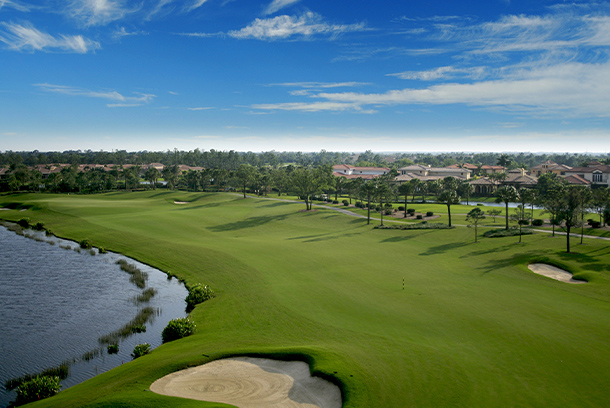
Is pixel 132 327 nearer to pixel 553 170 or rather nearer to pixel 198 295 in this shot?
pixel 198 295

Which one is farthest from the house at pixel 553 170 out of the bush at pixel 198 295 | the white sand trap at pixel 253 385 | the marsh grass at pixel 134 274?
the white sand trap at pixel 253 385

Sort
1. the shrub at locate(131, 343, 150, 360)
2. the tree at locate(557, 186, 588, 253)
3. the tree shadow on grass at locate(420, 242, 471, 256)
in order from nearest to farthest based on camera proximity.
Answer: the shrub at locate(131, 343, 150, 360)
the tree at locate(557, 186, 588, 253)
the tree shadow on grass at locate(420, 242, 471, 256)

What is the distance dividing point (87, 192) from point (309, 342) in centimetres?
13290

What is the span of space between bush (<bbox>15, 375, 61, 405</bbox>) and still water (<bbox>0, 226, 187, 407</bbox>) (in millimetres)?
953

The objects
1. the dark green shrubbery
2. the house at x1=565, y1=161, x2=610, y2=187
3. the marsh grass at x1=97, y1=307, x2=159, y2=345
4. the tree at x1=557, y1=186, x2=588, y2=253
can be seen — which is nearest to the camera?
the marsh grass at x1=97, y1=307, x2=159, y2=345

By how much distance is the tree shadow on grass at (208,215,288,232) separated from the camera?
6781 centimetres

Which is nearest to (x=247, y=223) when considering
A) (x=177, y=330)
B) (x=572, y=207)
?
(x=177, y=330)

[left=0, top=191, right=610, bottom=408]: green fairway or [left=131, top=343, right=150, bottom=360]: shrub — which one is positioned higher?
[left=0, top=191, right=610, bottom=408]: green fairway

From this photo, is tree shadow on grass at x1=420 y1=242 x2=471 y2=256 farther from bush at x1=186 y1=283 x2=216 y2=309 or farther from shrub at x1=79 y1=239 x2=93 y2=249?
shrub at x1=79 y1=239 x2=93 y2=249

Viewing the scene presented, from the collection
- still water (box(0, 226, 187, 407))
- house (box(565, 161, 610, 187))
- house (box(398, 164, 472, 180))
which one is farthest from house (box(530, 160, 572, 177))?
still water (box(0, 226, 187, 407))

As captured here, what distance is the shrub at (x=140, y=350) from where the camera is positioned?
80.0 ft

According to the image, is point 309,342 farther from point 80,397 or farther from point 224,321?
point 80,397

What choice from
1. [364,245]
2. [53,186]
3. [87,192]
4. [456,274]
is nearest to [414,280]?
[456,274]

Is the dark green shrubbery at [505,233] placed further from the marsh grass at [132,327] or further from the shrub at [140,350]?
the shrub at [140,350]
